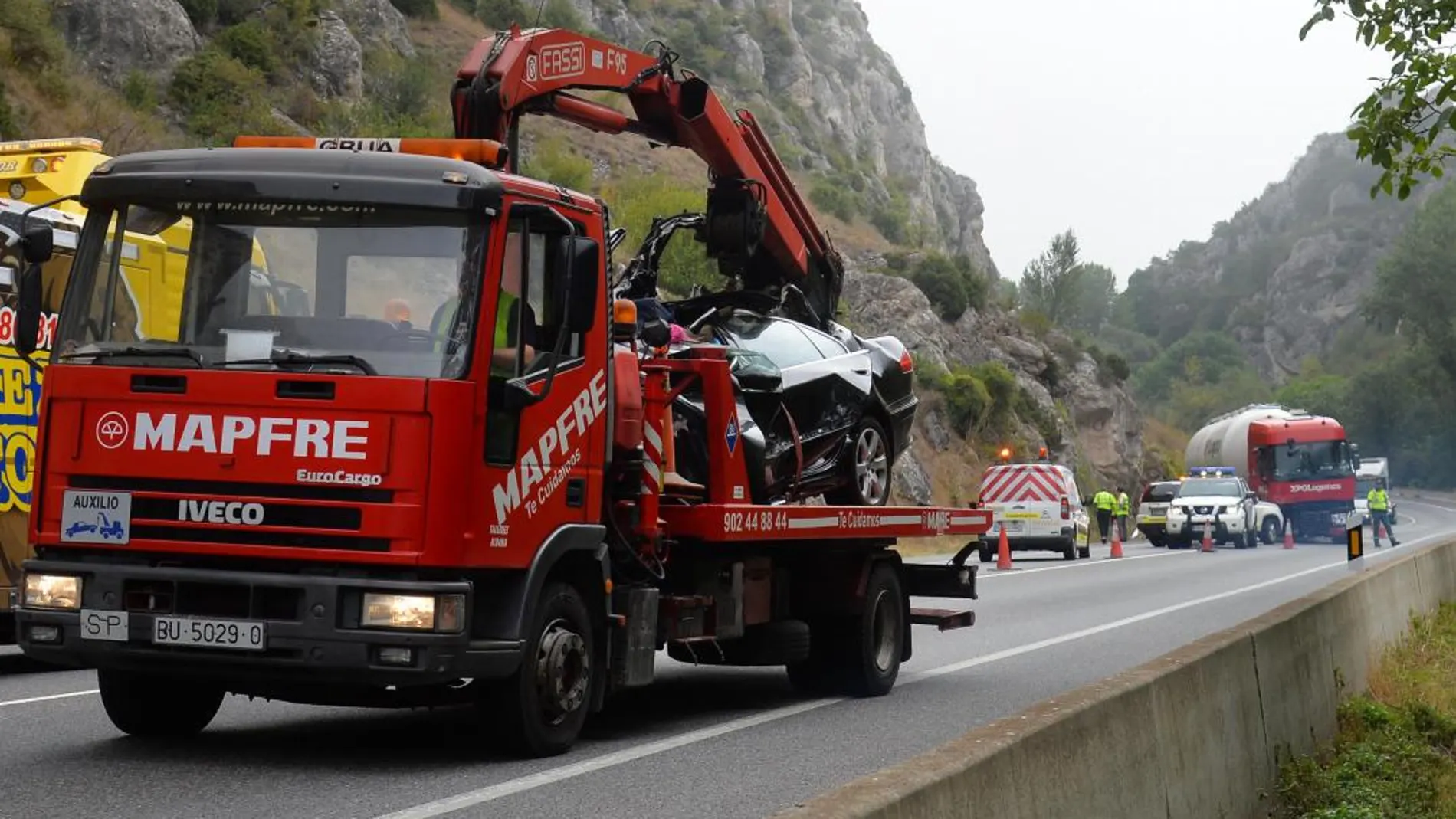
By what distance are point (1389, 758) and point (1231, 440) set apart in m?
44.6

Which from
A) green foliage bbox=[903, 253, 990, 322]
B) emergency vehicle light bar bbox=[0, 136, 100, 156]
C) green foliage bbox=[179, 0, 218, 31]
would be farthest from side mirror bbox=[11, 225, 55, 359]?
green foliage bbox=[903, 253, 990, 322]

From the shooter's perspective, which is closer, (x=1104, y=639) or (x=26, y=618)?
(x=26, y=618)

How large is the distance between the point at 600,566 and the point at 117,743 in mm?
2366

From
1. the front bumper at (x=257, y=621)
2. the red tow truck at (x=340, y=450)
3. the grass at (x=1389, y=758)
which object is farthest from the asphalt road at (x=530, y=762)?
the grass at (x=1389, y=758)

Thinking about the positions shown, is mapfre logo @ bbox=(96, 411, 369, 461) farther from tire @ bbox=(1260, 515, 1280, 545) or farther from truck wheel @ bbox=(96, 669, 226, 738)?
tire @ bbox=(1260, 515, 1280, 545)

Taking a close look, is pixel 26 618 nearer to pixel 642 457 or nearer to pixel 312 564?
pixel 312 564

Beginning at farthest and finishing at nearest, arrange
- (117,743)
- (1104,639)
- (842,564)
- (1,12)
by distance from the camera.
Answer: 1. (1,12)
2. (1104,639)
3. (842,564)
4. (117,743)

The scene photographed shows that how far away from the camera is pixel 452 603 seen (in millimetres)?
7656

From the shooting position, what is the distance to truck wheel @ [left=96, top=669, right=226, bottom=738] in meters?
8.61

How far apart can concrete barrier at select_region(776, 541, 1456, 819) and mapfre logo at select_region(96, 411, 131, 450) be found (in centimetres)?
401

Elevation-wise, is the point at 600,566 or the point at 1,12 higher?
the point at 1,12

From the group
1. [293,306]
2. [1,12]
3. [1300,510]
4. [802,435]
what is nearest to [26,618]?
[293,306]

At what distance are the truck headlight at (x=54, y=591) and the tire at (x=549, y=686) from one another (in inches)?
70.4

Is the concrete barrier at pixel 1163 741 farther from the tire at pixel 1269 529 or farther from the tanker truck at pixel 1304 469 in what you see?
the tanker truck at pixel 1304 469
